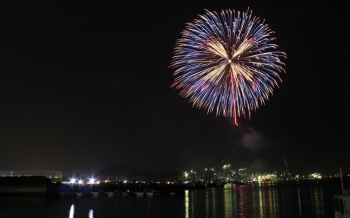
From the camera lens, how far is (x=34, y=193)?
72125 mm

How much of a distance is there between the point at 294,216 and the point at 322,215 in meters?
3.11

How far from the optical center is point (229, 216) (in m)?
34.6

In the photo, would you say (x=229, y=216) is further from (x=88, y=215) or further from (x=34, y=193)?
(x=34, y=193)

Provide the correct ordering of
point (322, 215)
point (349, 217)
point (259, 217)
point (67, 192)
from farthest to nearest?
point (67, 192) → point (322, 215) → point (259, 217) → point (349, 217)

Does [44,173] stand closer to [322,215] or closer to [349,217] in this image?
[322,215]

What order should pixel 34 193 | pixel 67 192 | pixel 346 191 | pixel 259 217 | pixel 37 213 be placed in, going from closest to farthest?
pixel 346 191 → pixel 259 217 → pixel 37 213 → pixel 34 193 → pixel 67 192

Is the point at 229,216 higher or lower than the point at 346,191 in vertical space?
lower

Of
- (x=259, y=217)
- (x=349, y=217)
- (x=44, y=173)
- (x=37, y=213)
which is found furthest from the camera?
(x=44, y=173)

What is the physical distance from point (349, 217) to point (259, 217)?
13014mm

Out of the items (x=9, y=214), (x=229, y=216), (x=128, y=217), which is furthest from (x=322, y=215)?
(x=9, y=214)

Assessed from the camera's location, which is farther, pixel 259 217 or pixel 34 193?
pixel 34 193

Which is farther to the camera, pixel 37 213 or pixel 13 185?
pixel 13 185

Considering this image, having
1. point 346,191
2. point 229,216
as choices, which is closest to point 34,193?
point 229,216

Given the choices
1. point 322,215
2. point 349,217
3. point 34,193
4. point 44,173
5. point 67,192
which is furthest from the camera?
point 44,173
